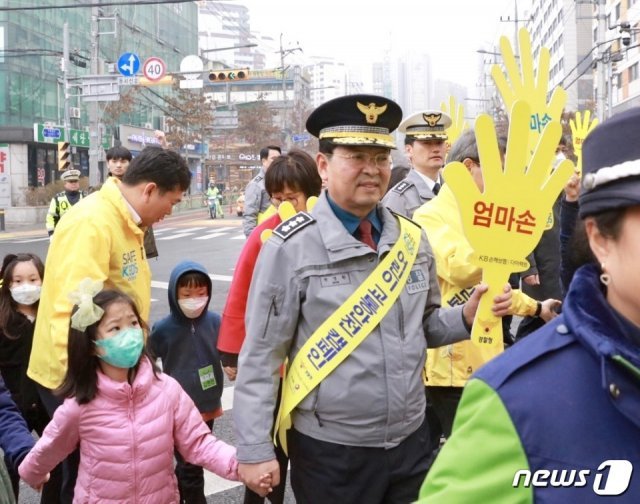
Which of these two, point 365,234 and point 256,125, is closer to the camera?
point 365,234

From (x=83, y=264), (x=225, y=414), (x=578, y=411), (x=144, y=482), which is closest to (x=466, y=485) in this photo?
(x=578, y=411)

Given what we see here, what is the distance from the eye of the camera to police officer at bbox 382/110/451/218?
462 centimetres

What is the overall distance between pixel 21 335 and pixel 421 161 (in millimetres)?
2564

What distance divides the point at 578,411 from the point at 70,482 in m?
2.73

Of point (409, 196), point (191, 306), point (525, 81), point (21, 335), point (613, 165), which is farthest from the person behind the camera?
point (409, 196)

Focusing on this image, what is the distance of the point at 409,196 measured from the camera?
464cm

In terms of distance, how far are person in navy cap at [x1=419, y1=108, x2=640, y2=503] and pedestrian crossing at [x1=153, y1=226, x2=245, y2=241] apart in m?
20.2

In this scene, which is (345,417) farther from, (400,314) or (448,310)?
(448,310)

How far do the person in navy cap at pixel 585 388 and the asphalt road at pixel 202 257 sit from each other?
3.28 meters

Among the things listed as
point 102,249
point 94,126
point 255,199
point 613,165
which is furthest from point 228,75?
point 613,165

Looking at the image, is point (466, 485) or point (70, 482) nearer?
point (466, 485)

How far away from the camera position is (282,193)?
3943 millimetres

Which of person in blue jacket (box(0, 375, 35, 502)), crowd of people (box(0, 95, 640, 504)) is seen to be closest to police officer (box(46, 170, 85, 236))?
crowd of people (box(0, 95, 640, 504))

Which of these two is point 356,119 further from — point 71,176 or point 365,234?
point 71,176
